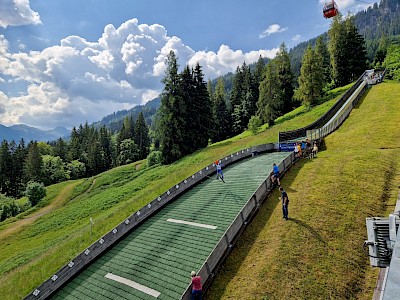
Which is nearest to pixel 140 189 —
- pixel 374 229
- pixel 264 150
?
pixel 264 150

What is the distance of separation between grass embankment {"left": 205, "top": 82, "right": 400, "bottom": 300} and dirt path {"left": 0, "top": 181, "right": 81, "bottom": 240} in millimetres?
37887

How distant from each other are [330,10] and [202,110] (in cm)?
3510

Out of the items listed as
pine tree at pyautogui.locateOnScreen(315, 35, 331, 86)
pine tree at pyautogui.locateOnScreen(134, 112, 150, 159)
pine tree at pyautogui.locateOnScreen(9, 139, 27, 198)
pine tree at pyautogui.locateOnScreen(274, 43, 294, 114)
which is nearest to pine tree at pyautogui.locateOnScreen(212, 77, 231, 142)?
pine tree at pyautogui.locateOnScreen(274, 43, 294, 114)

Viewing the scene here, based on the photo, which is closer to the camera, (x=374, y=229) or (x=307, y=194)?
(x=374, y=229)

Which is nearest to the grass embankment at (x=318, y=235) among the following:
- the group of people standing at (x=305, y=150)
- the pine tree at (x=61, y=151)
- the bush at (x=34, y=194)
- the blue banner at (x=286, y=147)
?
the group of people standing at (x=305, y=150)

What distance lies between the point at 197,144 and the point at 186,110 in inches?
273

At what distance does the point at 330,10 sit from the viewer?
28.9 metres

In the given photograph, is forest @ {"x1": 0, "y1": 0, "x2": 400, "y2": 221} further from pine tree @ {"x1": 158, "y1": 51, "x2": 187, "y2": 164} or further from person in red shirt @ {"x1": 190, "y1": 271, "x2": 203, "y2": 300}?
person in red shirt @ {"x1": 190, "y1": 271, "x2": 203, "y2": 300}

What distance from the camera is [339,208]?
671 inches

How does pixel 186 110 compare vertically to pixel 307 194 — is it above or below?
above

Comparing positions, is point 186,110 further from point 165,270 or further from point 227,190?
point 165,270

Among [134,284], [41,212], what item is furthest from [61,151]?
[134,284]

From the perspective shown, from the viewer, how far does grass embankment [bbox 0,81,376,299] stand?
19391 mm

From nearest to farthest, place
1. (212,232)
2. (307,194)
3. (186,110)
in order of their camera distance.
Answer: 1. (212,232)
2. (307,194)
3. (186,110)
